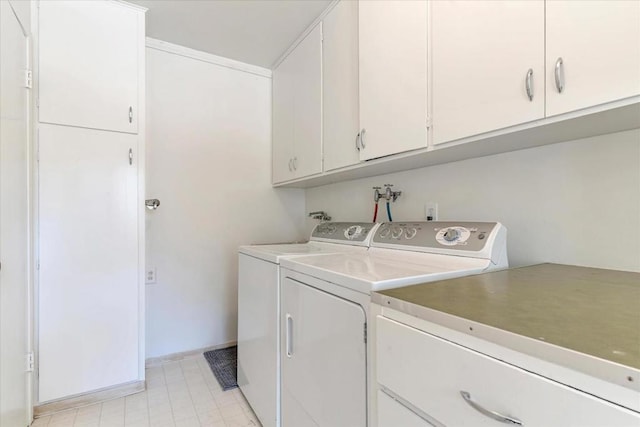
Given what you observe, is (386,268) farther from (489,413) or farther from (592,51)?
(592,51)

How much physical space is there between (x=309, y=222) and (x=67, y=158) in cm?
191

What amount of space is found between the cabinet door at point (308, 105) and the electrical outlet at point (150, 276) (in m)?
1.37

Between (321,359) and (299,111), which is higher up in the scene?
(299,111)

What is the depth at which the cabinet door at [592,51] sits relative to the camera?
0.81 meters

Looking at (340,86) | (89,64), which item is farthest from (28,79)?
(340,86)

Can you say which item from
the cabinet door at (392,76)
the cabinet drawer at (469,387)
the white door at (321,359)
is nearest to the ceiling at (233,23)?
the cabinet door at (392,76)

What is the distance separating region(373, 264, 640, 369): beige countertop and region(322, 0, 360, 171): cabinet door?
3.40 ft

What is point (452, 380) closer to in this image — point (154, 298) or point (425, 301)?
point (425, 301)

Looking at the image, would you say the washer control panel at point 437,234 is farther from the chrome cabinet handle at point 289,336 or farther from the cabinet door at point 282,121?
the cabinet door at point 282,121

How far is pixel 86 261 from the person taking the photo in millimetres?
1889

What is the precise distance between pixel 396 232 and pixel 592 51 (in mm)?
994

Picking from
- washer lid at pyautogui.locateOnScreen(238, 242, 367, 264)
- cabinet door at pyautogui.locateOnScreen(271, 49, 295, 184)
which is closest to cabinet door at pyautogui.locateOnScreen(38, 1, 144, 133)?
cabinet door at pyautogui.locateOnScreen(271, 49, 295, 184)

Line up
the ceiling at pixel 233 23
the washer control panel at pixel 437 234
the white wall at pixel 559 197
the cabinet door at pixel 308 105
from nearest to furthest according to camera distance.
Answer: the white wall at pixel 559 197, the washer control panel at pixel 437 234, the ceiling at pixel 233 23, the cabinet door at pixel 308 105

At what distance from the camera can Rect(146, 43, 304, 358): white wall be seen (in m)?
2.46
